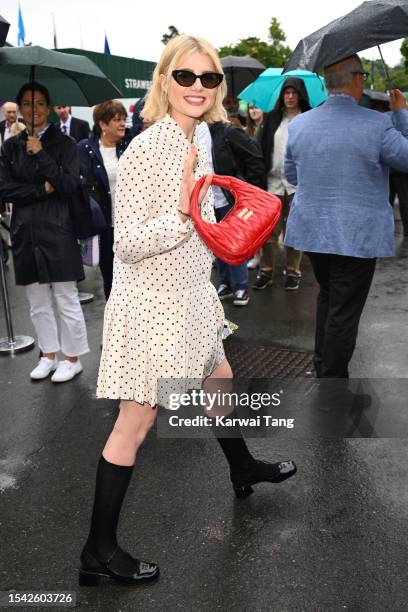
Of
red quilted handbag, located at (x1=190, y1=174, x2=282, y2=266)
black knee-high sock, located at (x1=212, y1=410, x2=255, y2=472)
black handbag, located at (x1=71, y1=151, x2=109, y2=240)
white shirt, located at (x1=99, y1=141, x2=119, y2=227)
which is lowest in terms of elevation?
black knee-high sock, located at (x1=212, y1=410, x2=255, y2=472)

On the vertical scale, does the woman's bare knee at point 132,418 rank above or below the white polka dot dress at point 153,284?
below

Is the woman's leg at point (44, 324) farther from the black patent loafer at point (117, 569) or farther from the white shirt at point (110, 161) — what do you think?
the black patent loafer at point (117, 569)

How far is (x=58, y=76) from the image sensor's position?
5.26 metres

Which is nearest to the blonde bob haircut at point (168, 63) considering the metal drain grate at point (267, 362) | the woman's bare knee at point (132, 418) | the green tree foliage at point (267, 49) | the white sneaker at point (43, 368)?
the woman's bare knee at point (132, 418)

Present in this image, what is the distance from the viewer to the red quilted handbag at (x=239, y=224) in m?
2.26

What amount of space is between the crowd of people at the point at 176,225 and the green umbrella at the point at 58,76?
0.68 ft

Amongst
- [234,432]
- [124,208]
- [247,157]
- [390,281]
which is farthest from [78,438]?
[390,281]

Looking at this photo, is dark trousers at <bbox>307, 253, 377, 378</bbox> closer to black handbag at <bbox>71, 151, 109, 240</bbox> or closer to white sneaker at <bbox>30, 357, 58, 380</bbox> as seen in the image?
black handbag at <bbox>71, 151, 109, 240</bbox>

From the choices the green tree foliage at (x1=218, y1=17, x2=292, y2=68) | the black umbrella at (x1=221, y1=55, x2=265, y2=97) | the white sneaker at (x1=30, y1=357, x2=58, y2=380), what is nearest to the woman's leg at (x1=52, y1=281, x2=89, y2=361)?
the white sneaker at (x1=30, y1=357, x2=58, y2=380)

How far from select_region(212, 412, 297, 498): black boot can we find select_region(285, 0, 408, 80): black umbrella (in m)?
2.09

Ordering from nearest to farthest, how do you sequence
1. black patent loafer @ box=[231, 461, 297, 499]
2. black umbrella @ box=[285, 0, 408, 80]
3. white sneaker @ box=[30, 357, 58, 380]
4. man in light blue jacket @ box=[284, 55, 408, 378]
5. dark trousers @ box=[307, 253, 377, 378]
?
black patent loafer @ box=[231, 461, 297, 499], black umbrella @ box=[285, 0, 408, 80], man in light blue jacket @ box=[284, 55, 408, 378], dark trousers @ box=[307, 253, 377, 378], white sneaker @ box=[30, 357, 58, 380]

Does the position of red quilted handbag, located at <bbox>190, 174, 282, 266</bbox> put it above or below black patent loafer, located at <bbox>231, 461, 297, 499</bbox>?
above

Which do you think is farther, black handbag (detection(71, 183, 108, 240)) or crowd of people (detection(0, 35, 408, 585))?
black handbag (detection(71, 183, 108, 240))

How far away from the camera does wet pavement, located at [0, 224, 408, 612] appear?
8.79ft
